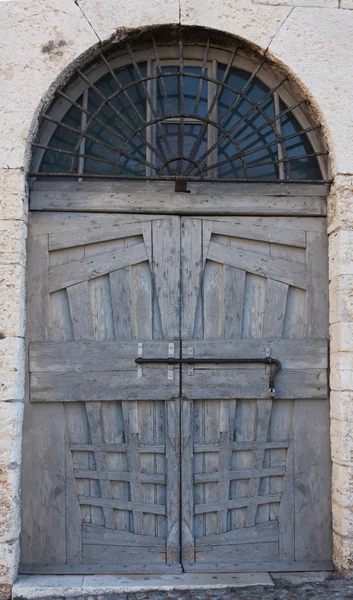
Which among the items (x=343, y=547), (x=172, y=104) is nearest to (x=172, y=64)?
(x=172, y=104)

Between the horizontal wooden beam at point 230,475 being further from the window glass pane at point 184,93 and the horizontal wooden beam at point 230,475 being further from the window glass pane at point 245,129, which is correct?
the window glass pane at point 184,93

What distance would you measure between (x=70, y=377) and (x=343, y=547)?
1.92 metres

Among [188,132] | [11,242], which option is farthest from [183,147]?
[11,242]

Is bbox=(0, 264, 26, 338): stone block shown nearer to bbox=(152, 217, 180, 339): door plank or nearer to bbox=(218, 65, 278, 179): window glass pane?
bbox=(152, 217, 180, 339): door plank

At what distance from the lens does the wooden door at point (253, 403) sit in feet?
11.9

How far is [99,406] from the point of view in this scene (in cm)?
361

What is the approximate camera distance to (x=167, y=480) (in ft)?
11.8

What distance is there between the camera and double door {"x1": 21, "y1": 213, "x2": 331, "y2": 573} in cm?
359

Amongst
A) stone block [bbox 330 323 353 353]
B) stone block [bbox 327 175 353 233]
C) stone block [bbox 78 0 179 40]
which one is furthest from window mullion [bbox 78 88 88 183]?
stone block [bbox 330 323 353 353]

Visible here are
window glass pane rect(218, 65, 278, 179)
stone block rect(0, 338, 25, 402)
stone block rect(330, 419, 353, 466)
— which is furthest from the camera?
window glass pane rect(218, 65, 278, 179)

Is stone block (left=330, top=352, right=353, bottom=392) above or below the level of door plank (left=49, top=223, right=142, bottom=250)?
below

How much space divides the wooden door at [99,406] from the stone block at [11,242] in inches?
7.4

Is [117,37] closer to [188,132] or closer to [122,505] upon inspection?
[188,132]

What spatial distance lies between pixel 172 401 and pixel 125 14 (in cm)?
241
